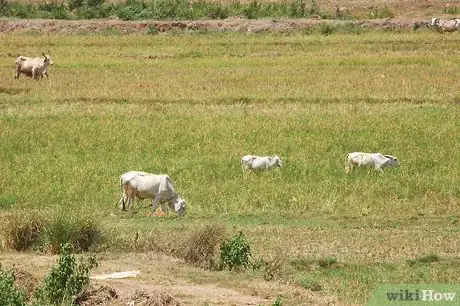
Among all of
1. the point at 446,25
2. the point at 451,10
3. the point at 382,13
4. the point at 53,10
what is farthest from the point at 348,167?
the point at 53,10

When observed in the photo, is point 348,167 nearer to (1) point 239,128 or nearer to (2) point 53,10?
(1) point 239,128

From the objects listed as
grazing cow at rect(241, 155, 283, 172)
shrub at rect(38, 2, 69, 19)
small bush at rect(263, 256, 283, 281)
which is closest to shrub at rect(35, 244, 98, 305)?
small bush at rect(263, 256, 283, 281)

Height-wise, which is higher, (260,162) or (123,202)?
(123,202)

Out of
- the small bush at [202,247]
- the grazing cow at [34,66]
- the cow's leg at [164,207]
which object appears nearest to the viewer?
the small bush at [202,247]

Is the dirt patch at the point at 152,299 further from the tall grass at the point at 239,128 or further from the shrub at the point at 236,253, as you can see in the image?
the tall grass at the point at 239,128

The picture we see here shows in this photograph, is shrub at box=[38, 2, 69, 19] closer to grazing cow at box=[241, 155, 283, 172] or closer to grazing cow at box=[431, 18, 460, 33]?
grazing cow at box=[431, 18, 460, 33]

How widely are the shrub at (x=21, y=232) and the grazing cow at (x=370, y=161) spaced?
6.43 m

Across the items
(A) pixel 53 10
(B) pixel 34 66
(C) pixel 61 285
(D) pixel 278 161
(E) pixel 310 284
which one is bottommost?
(A) pixel 53 10

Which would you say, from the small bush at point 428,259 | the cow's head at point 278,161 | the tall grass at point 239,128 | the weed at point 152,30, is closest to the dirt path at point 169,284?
the small bush at point 428,259

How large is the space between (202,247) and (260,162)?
5.57 m

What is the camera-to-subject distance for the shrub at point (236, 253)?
415 inches

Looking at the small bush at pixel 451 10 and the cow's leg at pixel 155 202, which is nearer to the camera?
the cow's leg at pixel 155 202

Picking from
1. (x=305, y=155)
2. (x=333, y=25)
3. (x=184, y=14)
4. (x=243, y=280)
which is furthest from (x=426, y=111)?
(x=184, y=14)

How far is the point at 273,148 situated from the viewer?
60.5ft
